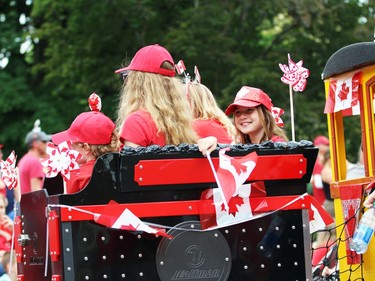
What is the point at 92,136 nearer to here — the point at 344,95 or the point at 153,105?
the point at 153,105

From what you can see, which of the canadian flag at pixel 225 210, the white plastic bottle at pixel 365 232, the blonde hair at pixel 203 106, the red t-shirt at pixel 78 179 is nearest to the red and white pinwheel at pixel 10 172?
the red t-shirt at pixel 78 179

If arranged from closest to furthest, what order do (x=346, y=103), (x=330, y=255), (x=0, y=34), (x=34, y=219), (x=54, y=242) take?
1. (x=54, y=242)
2. (x=34, y=219)
3. (x=346, y=103)
4. (x=330, y=255)
5. (x=0, y=34)

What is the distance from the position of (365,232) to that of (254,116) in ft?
4.55

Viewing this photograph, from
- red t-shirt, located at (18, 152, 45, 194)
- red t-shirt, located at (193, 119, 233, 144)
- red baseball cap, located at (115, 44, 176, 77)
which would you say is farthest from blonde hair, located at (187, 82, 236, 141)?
red t-shirt, located at (18, 152, 45, 194)

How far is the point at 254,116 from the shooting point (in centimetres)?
719

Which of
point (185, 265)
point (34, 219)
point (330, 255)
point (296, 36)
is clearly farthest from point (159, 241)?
point (296, 36)

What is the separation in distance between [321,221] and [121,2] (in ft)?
47.2

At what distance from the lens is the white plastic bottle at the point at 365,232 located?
615 centimetres

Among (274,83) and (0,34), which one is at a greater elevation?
(0,34)

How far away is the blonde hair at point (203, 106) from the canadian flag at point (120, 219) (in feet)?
5.07

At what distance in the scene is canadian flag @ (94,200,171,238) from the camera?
214 inches

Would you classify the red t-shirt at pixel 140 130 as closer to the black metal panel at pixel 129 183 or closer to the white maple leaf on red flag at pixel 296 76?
the black metal panel at pixel 129 183

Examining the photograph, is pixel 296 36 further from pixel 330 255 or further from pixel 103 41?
pixel 330 255

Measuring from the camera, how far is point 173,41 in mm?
19406
